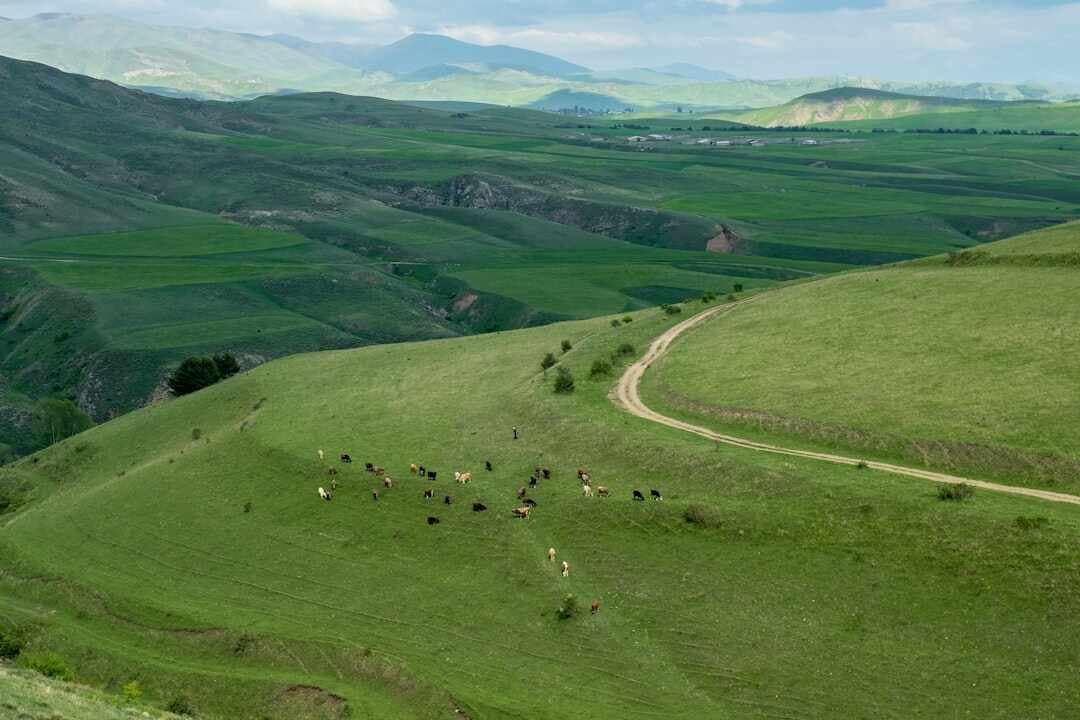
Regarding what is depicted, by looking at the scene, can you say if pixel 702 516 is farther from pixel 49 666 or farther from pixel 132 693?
pixel 49 666

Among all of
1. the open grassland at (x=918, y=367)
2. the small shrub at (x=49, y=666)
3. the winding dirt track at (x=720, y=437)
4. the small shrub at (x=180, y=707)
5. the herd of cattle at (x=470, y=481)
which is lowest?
the small shrub at (x=180, y=707)

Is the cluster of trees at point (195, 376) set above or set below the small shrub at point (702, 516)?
below

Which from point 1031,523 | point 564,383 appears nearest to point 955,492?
point 1031,523

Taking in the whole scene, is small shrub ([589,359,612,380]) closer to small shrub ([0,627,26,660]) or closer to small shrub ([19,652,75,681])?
small shrub ([0,627,26,660])

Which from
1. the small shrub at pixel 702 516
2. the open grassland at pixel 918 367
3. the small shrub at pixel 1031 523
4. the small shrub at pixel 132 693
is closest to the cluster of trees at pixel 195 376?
the open grassland at pixel 918 367

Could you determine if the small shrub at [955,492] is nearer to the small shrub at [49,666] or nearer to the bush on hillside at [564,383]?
the bush on hillside at [564,383]

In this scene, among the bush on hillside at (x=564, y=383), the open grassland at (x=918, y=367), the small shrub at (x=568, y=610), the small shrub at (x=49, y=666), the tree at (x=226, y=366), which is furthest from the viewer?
the tree at (x=226, y=366)

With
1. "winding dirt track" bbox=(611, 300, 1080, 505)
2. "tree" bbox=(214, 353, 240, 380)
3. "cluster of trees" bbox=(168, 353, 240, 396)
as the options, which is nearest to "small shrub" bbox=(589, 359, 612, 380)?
"winding dirt track" bbox=(611, 300, 1080, 505)
